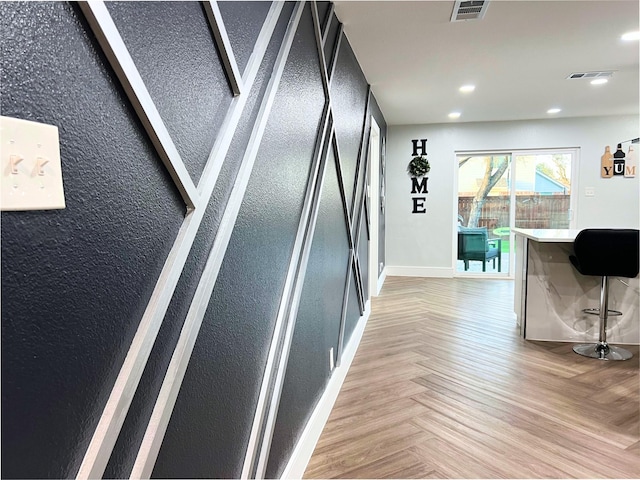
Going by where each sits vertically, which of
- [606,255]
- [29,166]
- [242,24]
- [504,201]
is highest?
[242,24]

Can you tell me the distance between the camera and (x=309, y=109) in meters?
1.89

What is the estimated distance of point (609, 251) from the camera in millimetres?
3074

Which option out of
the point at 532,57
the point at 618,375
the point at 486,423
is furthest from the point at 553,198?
the point at 486,423

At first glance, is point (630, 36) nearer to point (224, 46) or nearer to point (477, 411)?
point (477, 411)

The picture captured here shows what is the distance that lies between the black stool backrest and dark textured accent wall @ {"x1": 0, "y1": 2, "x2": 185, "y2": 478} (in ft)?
10.6

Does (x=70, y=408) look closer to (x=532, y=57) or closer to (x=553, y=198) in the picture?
(x=532, y=57)

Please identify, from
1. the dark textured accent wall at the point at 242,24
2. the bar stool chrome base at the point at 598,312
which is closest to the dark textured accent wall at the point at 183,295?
the dark textured accent wall at the point at 242,24

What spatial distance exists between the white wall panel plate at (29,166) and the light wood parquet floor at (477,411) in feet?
5.70

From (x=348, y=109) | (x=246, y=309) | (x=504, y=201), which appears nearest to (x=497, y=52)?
(x=348, y=109)

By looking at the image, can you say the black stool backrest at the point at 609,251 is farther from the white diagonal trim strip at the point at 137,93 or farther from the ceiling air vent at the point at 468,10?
the white diagonal trim strip at the point at 137,93

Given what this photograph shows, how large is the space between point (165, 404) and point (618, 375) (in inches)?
125

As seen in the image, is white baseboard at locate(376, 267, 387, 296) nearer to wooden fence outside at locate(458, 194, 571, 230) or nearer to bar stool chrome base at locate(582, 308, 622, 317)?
wooden fence outside at locate(458, 194, 571, 230)

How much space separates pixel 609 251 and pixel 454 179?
365 cm

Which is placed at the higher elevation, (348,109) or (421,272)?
(348,109)
